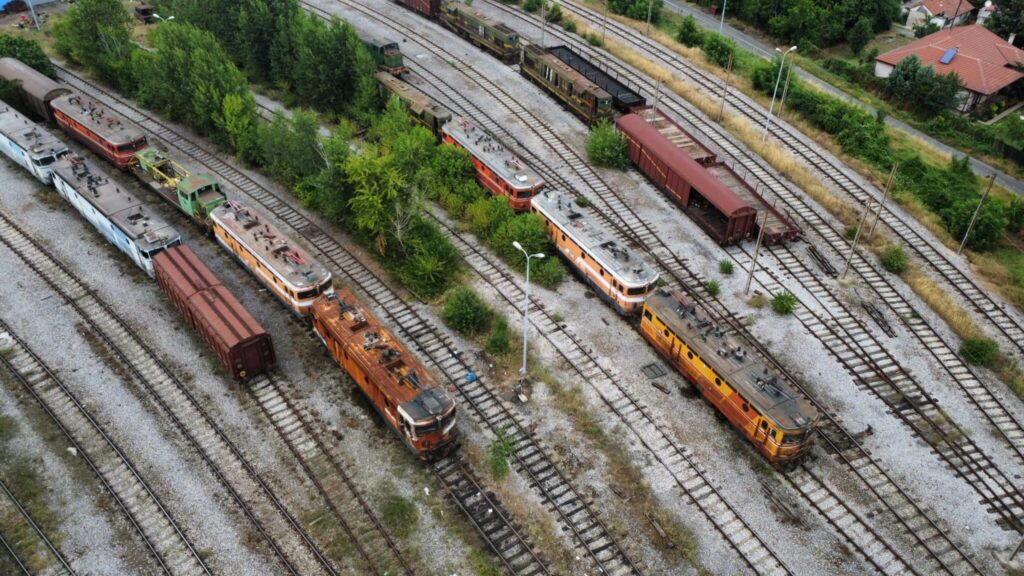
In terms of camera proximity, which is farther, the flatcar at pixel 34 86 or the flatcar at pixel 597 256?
the flatcar at pixel 34 86

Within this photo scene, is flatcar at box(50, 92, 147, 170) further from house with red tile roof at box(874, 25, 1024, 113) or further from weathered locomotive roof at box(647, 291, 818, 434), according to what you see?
house with red tile roof at box(874, 25, 1024, 113)

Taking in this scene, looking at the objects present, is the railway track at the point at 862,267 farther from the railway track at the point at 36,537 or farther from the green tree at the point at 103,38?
the green tree at the point at 103,38

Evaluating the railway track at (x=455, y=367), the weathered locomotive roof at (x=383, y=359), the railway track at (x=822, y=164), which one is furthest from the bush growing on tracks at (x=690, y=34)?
the weathered locomotive roof at (x=383, y=359)

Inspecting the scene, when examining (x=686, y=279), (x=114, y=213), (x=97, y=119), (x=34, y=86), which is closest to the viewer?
(x=114, y=213)

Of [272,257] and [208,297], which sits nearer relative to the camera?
[208,297]

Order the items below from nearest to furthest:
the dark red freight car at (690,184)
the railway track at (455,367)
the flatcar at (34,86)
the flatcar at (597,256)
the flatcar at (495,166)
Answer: the railway track at (455,367) < the flatcar at (597,256) < the dark red freight car at (690,184) < the flatcar at (495,166) < the flatcar at (34,86)

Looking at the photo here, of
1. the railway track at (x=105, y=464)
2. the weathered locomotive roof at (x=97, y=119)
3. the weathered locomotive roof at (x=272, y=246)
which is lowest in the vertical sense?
the railway track at (x=105, y=464)

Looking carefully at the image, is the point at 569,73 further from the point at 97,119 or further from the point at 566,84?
the point at 97,119

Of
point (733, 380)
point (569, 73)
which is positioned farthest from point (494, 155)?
point (733, 380)

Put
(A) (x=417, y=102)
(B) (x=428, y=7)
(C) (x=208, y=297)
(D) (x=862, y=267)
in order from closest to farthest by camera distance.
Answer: (C) (x=208, y=297) → (D) (x=862, y=267) → (A) (x=417, y=102) → (B) (x=428, y=7)
